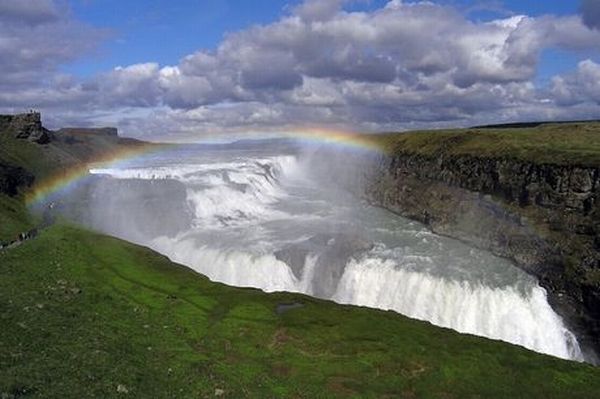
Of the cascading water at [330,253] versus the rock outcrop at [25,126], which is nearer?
the cascading water at [330,253]

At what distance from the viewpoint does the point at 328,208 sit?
8988 cm

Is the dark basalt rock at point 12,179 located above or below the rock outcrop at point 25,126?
below

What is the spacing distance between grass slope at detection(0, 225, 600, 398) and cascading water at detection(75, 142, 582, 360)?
9324 millimetres

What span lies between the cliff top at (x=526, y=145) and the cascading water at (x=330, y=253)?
12.9 meters

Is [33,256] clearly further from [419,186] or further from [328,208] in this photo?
[419,186]

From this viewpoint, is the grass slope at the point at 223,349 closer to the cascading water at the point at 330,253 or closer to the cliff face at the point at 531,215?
the cascading water at the point at 330,253

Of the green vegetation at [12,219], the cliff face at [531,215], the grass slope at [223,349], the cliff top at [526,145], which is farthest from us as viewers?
the cliff top at [526,145]

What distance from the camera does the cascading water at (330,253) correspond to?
4766cm

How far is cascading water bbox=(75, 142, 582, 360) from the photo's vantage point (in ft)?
156

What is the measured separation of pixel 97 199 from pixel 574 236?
66062 millimetres

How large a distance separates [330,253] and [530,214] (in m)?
21.4

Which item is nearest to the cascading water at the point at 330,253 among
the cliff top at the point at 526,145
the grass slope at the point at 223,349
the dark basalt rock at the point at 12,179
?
the grass slope at the point at 223,349

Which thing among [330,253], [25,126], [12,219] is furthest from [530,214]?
[25,126]

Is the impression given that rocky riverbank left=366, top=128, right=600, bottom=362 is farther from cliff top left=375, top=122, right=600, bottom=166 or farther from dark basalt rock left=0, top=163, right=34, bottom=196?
dark basalt rock left=0, top=163, right=34, bottom=196
